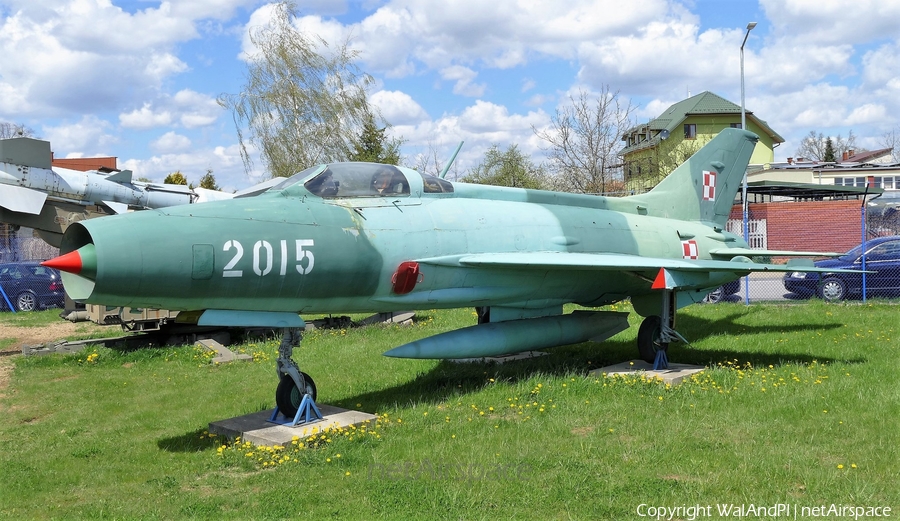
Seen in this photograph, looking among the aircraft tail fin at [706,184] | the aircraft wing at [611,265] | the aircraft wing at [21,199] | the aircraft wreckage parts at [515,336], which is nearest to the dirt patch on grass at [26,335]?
the aircraft wing at [21,199]

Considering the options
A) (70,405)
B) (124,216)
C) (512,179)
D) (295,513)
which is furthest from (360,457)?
(512,179)

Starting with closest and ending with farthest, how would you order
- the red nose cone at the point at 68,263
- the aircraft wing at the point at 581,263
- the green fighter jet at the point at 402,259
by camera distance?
the red nose cone at the point at 68,263 → the green fighter jet at the point at 402,259 → the aircraft wing at the point at 581,263

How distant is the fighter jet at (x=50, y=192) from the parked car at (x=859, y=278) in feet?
44.2

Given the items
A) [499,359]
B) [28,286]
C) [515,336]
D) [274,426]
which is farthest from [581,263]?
[28,286]

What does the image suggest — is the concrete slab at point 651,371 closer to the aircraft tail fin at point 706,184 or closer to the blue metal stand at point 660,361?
the blue metal stand at point 660,361

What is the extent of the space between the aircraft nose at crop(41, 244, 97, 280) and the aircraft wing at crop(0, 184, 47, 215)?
11.0 m

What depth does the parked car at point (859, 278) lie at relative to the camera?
1600cm

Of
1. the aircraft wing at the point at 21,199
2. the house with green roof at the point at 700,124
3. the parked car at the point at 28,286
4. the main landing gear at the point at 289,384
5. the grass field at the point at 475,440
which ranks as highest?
the house with green roof at the point at 700,124

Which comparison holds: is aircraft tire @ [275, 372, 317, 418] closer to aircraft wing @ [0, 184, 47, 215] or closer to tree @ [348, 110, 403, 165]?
aircraft wing @ [0, 184, 47, 215]

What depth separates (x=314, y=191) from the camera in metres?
7.25

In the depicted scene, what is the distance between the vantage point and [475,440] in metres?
6.47

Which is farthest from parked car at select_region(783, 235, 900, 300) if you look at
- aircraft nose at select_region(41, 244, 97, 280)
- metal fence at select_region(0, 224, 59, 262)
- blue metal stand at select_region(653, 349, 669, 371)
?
metal fence at select_region(0, 224, 59, 262)

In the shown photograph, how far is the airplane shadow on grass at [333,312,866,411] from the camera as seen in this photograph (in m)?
8.43

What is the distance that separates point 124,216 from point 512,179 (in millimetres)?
35069
